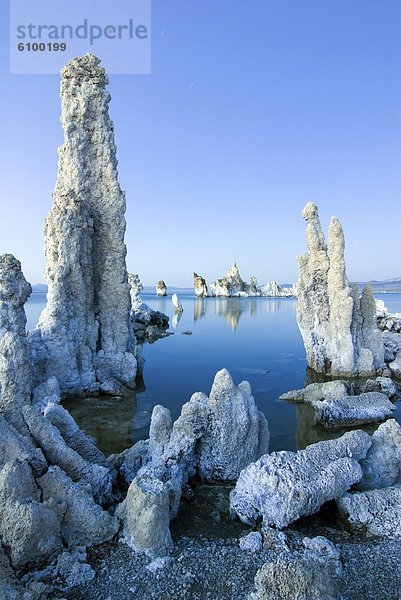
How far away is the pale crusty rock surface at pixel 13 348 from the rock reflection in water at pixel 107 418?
3.17 metres

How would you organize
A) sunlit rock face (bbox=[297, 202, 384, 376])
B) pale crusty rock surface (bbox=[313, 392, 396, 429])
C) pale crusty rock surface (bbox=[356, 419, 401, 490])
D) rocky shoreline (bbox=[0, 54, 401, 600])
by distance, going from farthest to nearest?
sunlit rock face (bbox=[297, 202, 384, 376])
pale crusty rock surface (bbox=[313, 392, 396, 429])
pale crusty rock surface (bbox=[356, 419, 401, 490])
rocky shoreline (bbox=[0, 54, 401, 600])

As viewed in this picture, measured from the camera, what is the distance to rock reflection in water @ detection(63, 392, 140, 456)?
11.5 m

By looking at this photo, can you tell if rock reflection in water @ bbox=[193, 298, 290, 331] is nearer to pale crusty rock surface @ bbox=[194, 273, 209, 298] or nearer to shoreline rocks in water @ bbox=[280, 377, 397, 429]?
shoreline rocks in water @ bbox=[280, 377, 397, 429]

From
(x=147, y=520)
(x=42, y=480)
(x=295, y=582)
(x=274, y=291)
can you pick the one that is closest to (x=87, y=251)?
(x=42, y=480)

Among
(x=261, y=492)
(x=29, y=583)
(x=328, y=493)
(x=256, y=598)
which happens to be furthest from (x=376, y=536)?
(x=29, y=583)

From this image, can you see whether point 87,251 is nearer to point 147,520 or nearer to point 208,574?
point 147,520

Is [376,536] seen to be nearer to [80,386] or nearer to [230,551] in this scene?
[230,551]

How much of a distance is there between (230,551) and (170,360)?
17.3 m

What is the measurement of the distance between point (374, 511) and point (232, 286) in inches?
4364

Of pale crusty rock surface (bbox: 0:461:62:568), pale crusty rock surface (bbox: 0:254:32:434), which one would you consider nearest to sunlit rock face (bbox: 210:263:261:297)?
pale crusty rock surface (bbox: 0:254:32:434)

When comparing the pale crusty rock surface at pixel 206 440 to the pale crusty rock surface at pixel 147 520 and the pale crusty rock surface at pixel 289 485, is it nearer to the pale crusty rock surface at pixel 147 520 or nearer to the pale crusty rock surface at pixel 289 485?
the pale crusty rock surface at pixel 289 485

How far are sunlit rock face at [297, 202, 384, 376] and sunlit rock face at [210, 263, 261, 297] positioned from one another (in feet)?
315

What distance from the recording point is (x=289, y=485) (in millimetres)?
6871

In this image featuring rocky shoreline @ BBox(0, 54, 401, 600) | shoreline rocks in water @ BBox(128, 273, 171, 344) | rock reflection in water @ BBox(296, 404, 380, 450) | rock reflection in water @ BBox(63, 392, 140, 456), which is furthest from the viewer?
shoreline rocks in water @ BBox(128, 273, 171, 344)
